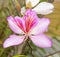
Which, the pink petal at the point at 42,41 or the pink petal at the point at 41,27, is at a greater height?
the pink petal at the point at 41,27

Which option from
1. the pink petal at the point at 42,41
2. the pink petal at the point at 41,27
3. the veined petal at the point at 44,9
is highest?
the veined petal at the point at 44,9

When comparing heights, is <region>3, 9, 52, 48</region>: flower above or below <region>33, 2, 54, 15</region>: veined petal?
below

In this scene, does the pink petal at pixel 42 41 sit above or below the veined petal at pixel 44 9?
below

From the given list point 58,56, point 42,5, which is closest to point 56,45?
point 58,56

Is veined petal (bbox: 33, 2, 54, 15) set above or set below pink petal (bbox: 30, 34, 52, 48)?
above

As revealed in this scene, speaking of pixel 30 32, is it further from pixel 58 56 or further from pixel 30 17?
pixel 58 56

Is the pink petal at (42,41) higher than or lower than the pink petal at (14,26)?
lower

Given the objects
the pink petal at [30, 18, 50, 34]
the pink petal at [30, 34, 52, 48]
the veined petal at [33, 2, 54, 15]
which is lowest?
the pink petal at [30, 34, 52, 48]

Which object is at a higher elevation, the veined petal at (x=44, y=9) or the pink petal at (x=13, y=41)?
the veined petal at (x=44, y=9)
